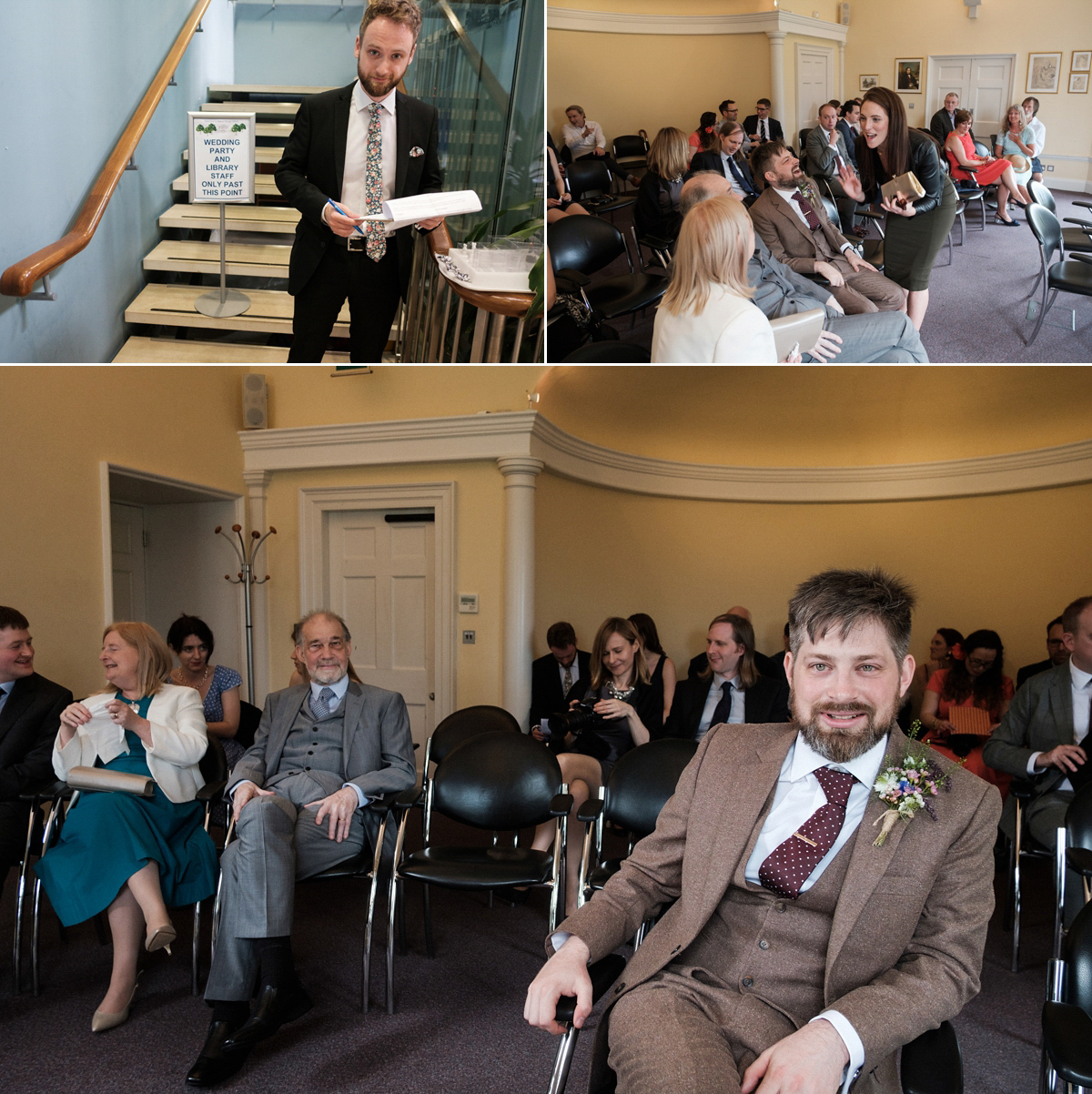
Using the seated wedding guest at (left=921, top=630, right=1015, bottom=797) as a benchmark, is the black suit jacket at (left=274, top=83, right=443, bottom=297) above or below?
above

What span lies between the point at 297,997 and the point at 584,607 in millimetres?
4251

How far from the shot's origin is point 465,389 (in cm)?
587

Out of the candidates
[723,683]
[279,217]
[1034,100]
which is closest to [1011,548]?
[723,683]

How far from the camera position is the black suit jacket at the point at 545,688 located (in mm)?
5594

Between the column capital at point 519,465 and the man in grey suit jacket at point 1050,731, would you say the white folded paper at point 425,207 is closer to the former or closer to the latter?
the man in grey suit jacket at point 1050,731

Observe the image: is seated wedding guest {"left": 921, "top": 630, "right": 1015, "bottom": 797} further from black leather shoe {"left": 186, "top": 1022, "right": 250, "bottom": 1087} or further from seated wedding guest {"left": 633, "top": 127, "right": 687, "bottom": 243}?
black leather shoe {"left": 186, "top": 1022, "right": 250, "bottom": 1087}

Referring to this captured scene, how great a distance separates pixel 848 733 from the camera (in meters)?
1.63

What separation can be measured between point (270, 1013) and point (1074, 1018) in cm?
202

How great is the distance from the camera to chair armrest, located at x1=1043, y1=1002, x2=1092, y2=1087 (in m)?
1.41

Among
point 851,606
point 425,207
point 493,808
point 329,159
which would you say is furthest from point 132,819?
point 851,606

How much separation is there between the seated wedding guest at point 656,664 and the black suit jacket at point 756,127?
8.42 ft

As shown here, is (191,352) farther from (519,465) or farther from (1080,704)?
(1080,704)

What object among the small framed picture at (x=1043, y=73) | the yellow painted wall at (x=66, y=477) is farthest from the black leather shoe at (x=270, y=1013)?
the small framed picture at (x=1043, y=73)

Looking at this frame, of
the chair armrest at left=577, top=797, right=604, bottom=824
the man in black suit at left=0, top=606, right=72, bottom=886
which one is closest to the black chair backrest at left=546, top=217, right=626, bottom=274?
the chair armrest at left=577, top=797, right=604, bottom=824
